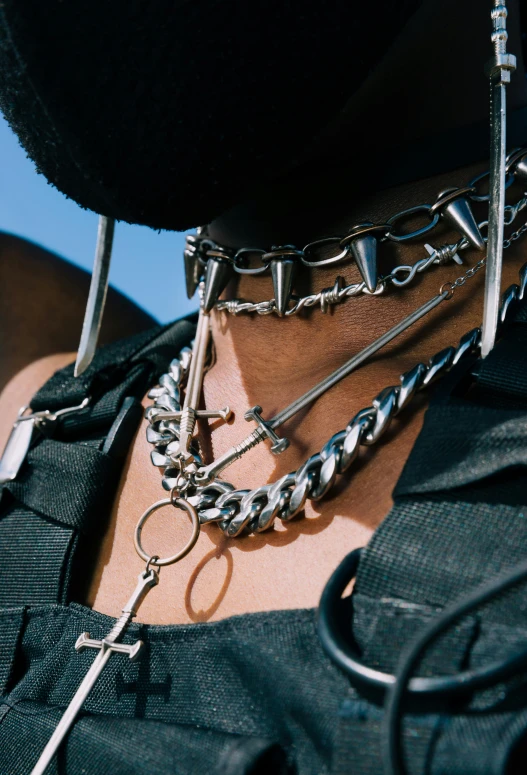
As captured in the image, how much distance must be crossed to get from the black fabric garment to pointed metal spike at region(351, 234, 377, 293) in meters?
0.17

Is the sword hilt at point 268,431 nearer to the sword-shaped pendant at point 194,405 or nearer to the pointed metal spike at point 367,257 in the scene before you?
the sword-shaped pendant at point 194,405

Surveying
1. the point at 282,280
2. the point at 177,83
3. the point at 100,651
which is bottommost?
the point at 100,651

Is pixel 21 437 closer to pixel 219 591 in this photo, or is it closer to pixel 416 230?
pixel 219 591

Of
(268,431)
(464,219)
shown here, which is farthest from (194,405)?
(464,219)

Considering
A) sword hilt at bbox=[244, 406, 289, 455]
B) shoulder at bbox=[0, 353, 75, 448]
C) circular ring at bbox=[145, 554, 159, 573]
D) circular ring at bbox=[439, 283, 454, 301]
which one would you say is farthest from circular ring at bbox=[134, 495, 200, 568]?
shoulder at bbox=[0, 353, 75, 448]

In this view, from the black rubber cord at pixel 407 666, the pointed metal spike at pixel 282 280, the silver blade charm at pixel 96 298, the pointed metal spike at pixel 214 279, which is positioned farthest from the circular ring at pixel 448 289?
the silver blade charm at pixel 96 298

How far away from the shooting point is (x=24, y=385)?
1317 millimetres

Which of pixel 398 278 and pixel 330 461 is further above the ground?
pixel 398 278

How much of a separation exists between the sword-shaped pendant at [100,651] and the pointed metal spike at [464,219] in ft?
1.64

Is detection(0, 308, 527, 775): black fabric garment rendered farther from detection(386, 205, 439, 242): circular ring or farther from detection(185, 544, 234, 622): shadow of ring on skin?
detection(386, 205, 439, 242): circular ring

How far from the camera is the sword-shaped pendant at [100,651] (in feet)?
2.16

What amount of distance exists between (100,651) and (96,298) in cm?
58

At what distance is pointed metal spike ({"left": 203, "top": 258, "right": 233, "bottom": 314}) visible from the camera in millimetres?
969

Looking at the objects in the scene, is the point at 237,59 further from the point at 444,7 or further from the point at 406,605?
the point at 406,605
